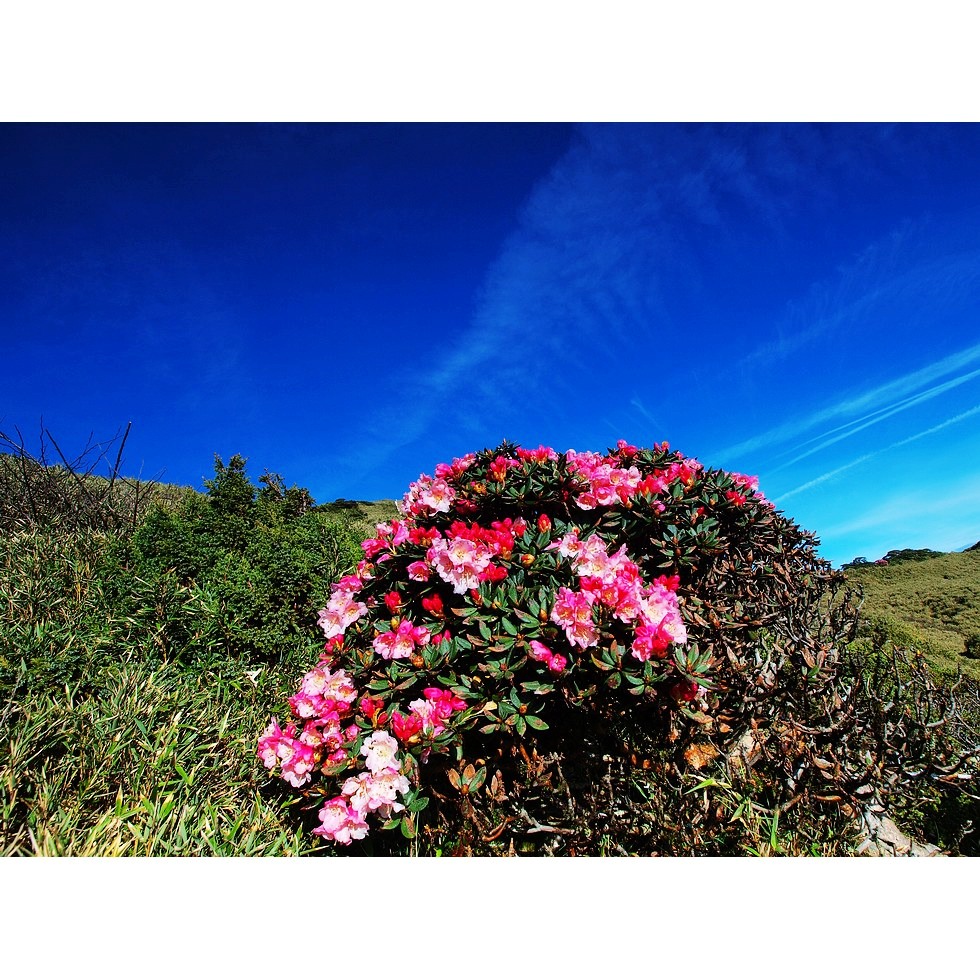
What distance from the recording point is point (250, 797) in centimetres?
271

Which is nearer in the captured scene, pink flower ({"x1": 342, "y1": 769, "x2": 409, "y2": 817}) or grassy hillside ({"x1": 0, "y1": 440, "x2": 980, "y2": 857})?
pink flower ({"x1": 342, "y1": 769, "x2": 409, "y2": 817})

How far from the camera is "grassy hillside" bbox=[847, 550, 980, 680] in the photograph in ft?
17.9

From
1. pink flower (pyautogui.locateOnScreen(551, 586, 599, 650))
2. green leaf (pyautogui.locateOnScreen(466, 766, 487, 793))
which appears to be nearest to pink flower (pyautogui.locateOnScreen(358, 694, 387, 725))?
green leaf (pyautogui.locateOnScreen(466, 766, 487, 793))

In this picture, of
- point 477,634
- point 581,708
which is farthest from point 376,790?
point 581,708

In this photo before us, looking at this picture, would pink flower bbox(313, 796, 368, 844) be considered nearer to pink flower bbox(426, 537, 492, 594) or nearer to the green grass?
the green grass

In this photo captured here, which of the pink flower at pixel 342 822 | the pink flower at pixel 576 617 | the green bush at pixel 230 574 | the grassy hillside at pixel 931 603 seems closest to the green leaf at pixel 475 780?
the pink flower at pixel 342 822

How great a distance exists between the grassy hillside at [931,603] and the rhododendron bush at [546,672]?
9.86 feet

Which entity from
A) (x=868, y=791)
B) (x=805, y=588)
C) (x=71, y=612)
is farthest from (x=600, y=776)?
(x=71, y=612)

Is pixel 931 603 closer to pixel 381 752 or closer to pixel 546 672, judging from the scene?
pixel 546 672

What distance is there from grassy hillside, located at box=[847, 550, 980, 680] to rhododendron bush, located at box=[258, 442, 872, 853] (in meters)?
3.01

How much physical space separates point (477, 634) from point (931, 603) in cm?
824

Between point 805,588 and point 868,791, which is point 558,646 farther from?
point 805,588

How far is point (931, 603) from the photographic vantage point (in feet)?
24.7

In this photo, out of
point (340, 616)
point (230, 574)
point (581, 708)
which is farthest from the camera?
point (230, 574)
